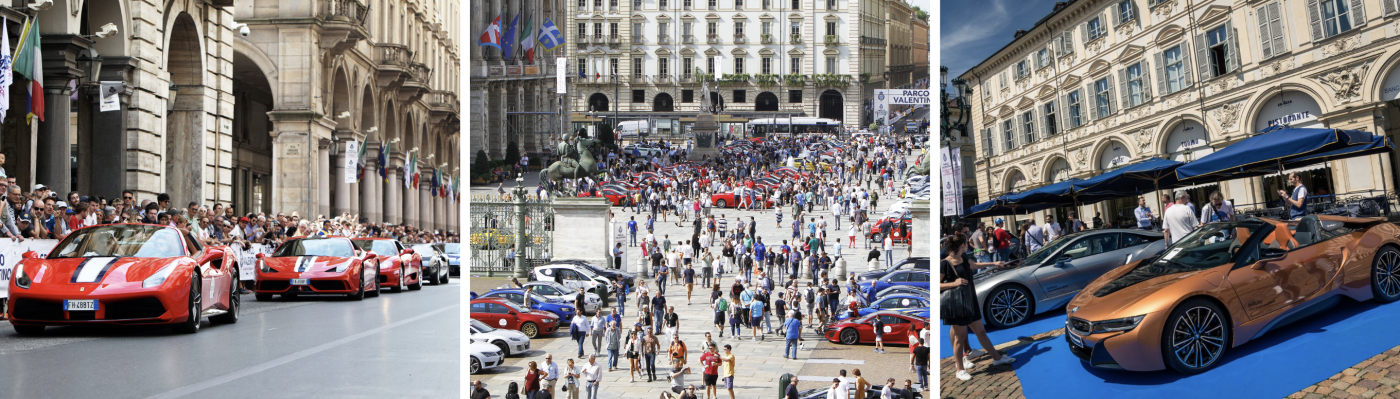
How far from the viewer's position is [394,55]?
40.2 metres

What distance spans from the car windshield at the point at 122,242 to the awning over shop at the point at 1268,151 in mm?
8447

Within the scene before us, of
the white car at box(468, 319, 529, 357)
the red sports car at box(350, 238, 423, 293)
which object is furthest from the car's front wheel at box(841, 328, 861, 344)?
the red sports car at box(350, 238, 423, 293)

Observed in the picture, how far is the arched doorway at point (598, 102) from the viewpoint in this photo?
9.48 meters

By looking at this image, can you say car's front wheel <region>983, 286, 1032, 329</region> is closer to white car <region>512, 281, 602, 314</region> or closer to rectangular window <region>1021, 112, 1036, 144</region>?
rectangular window <region>1021, 112, 1036, 144</region>

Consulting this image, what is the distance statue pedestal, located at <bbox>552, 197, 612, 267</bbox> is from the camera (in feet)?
28.8

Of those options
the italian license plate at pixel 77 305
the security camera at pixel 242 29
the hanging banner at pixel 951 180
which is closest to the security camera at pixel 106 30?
the security camera at pixel 242 29

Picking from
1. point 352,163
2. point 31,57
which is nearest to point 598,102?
point 31,57

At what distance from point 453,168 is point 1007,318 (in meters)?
41.2

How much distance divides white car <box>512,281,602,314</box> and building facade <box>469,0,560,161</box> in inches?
45.5

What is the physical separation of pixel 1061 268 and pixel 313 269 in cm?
1018

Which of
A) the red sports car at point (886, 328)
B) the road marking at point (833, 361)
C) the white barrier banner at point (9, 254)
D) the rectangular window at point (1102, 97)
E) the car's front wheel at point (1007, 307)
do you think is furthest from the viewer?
the white barrier banner at point (9, 254)

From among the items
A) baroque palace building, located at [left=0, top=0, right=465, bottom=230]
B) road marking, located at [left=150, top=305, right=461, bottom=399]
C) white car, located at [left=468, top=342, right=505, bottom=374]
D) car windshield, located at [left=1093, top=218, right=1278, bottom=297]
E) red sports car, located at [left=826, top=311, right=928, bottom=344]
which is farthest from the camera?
baroque palace building, located at [left=0, top=0, right=465, bottom=230]

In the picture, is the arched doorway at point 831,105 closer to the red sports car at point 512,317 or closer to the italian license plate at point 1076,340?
the italian license plate at point 1076,340

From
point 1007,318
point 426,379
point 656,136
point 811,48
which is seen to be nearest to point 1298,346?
point 1007,318
